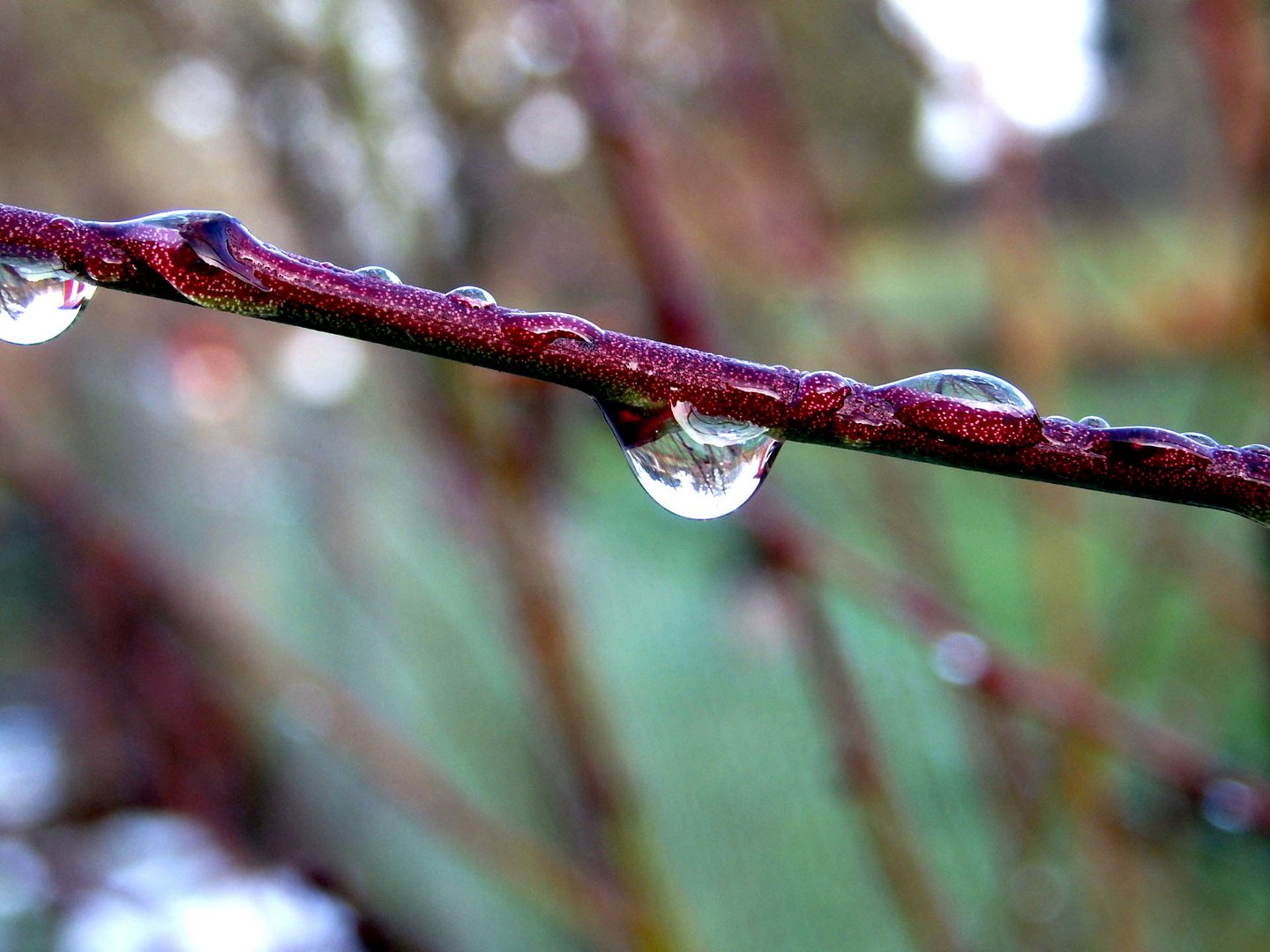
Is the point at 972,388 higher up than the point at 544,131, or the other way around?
the point at 544,131

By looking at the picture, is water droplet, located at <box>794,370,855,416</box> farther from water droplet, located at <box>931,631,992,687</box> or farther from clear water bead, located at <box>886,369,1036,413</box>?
water droplet, located at <box>931,631,992,687</box>

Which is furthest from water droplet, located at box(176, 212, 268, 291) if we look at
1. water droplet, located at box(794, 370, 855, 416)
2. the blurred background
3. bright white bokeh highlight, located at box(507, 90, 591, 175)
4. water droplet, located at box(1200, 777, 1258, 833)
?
bright white bokeh highlight, located at box(507, 90, 591, 175)

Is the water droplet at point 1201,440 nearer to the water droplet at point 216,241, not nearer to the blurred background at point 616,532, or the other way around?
the water droplet at point 216,241

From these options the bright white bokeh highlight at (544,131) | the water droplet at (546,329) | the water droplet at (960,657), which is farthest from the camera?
the bright white bokeh highlight at (544,131)

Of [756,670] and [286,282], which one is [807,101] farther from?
[286,282]

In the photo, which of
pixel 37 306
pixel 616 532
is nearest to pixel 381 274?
pixel 37 306

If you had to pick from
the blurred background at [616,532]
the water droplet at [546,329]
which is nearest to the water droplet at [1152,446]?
the water droplet at [546,329]

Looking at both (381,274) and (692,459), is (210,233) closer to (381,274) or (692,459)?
(381,274)
